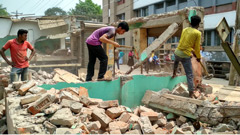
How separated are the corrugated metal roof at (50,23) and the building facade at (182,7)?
400 cm

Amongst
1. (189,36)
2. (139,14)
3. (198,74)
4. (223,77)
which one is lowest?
(223,77)

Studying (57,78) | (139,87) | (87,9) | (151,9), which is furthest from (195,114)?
(87,9)

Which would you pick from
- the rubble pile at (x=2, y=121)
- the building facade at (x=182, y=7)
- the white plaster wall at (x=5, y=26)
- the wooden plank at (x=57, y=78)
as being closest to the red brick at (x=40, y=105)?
the rubble pile at (x=2, y=121)

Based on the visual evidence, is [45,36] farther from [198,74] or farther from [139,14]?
[198,74]

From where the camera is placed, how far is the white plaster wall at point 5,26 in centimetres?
1534

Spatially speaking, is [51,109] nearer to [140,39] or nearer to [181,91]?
[181,91]

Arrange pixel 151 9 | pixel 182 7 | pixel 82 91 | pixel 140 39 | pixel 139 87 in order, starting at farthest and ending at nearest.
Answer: pixel 151 9 < pixel 182 7 < pixel 140 39 < pixel 139 87 < pixel 82 91

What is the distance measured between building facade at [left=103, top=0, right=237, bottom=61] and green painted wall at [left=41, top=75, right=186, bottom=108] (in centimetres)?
893

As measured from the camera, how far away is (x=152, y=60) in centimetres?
1343

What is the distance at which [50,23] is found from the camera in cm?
1695

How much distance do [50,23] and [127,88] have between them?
14.4 m

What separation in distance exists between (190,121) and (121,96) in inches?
60.7

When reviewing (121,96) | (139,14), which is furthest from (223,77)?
(139,14)

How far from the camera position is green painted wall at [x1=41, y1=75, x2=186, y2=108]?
13.8 ft
